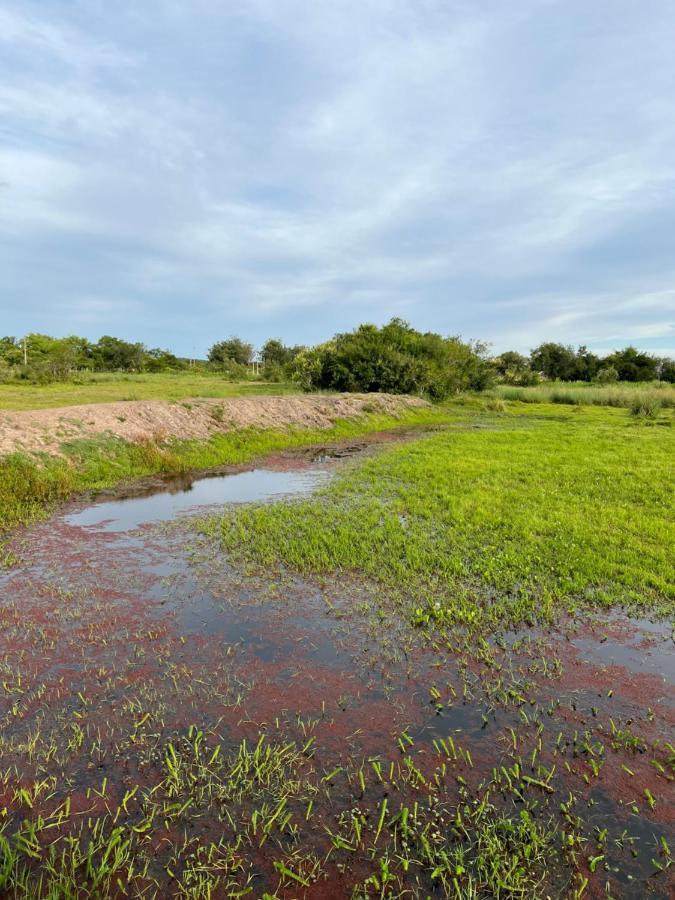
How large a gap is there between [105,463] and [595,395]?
50.9 metres

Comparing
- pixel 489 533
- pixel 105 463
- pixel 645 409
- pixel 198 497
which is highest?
pixel 645 409

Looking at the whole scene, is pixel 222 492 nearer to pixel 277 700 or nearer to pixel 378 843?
pixel 277 700

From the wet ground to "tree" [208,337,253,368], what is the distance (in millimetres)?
98225

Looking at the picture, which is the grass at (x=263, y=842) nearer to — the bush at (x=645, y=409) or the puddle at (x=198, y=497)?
the puddle at (x=198, y=497)

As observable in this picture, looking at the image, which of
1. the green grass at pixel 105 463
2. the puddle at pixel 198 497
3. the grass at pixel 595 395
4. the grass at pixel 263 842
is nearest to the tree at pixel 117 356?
the grass at pixel 595 395

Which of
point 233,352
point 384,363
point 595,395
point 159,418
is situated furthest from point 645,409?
point 233,352

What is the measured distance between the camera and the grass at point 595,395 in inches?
1719

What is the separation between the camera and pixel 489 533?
9.60 m

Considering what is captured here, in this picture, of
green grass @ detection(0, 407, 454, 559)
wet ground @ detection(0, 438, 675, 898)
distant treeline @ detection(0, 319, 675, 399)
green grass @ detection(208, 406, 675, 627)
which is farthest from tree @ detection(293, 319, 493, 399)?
wet ground @ detection(0, 438, 675, 898)

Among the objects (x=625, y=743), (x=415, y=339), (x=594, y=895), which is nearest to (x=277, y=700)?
(x=594, y=895)

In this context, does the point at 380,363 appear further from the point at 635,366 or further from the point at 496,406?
the point at 635,366

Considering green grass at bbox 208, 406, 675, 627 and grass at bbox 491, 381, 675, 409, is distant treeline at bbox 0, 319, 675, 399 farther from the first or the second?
green grass at bbox 208, 406, 675, 627

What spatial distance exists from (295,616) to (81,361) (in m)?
90.6

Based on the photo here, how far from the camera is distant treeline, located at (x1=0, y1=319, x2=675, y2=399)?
144ft
